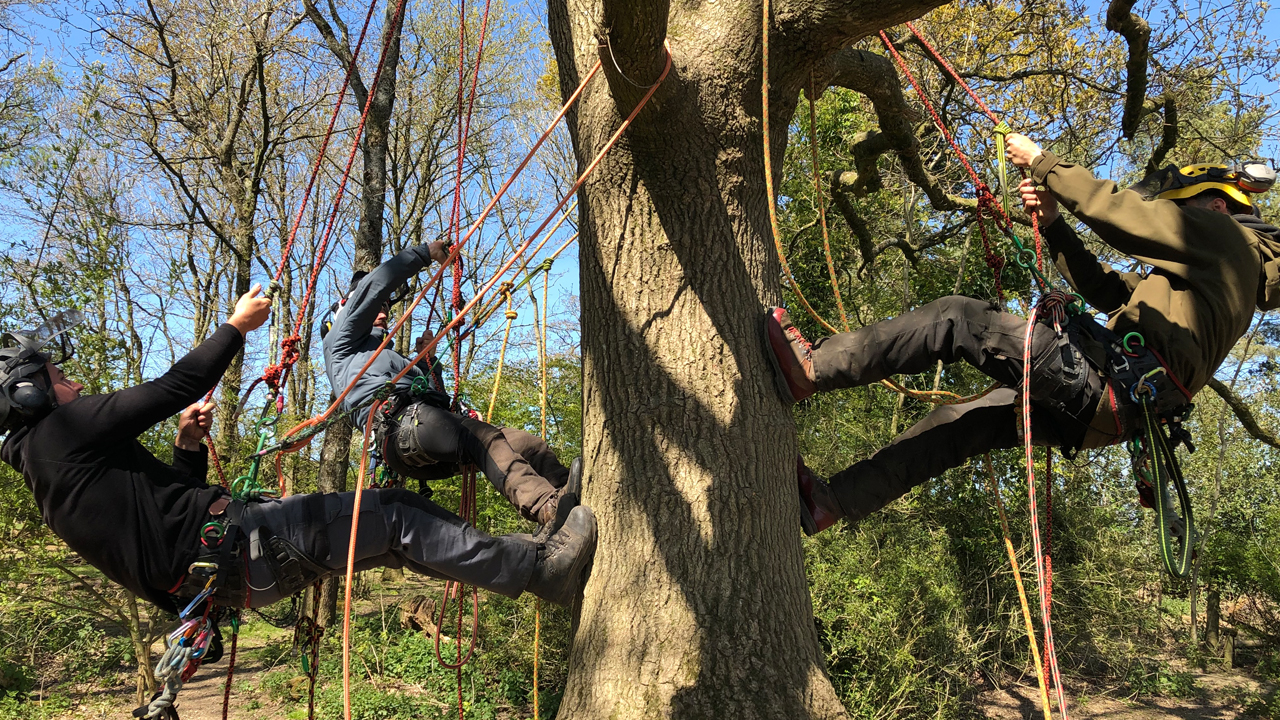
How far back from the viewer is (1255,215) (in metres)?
2.79

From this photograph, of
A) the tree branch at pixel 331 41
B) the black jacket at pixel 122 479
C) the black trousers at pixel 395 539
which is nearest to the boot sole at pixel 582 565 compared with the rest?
the black trousers at pixel 395 539

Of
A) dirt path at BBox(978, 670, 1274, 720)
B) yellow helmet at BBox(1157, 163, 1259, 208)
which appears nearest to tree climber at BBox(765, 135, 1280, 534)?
yellow helmet at BBox(1157, 163, 1259, 208)

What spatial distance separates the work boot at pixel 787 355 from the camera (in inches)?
105

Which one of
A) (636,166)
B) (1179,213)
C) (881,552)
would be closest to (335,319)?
(636,166)

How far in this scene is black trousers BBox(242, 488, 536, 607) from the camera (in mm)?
2580

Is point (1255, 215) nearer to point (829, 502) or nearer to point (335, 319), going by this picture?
point (829, 502)

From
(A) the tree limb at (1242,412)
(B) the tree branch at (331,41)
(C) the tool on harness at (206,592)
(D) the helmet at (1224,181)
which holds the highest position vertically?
(B) the tree branch at (331,41)

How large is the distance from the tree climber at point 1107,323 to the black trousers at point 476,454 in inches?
47.3

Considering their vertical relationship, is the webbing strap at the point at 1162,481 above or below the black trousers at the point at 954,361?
below

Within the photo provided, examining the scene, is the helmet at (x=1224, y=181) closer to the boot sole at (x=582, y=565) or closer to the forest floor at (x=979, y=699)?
the boot sole at (x=582, y=565)

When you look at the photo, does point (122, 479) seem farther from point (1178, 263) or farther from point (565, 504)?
point (1178, 263)

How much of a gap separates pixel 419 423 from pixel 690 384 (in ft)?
4.95

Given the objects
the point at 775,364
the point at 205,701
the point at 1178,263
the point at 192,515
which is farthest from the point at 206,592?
the point at 205,701

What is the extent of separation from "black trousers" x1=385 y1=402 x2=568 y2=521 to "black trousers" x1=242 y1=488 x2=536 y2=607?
45 centimetres
